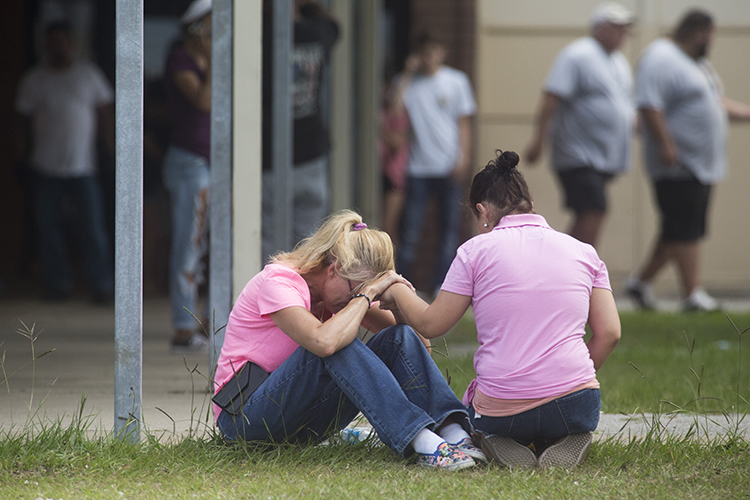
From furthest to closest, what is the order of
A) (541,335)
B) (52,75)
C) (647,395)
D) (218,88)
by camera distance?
(52,75), (647,395), (218,88), (541,335)

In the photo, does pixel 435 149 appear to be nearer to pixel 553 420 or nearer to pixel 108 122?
pixel 108 122

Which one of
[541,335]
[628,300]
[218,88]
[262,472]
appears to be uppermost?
[218,88]

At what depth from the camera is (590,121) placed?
716 centimetres

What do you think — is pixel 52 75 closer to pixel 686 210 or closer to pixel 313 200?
pixel 313 200

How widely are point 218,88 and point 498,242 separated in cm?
153

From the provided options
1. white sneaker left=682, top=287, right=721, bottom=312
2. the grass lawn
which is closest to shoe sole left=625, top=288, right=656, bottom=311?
white sneaker left=682, top=287, right=721, bottom=312

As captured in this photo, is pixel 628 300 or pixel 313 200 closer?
pixel 313 200

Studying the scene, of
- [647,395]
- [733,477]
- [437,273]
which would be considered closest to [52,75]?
[437,273]

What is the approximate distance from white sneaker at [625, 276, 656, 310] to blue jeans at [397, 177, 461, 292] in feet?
4.87

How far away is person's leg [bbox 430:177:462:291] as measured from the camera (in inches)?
316

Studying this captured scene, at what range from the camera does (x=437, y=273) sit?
8.07 meters

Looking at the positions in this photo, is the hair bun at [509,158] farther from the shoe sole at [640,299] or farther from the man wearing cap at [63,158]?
the man wearing cap at [63,158]

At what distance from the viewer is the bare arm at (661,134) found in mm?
7074

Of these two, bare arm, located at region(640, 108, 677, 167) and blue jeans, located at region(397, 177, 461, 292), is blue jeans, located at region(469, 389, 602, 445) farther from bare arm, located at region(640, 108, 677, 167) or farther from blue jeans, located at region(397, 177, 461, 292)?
blue jeans, located at region(397, 177, 461, 292)
